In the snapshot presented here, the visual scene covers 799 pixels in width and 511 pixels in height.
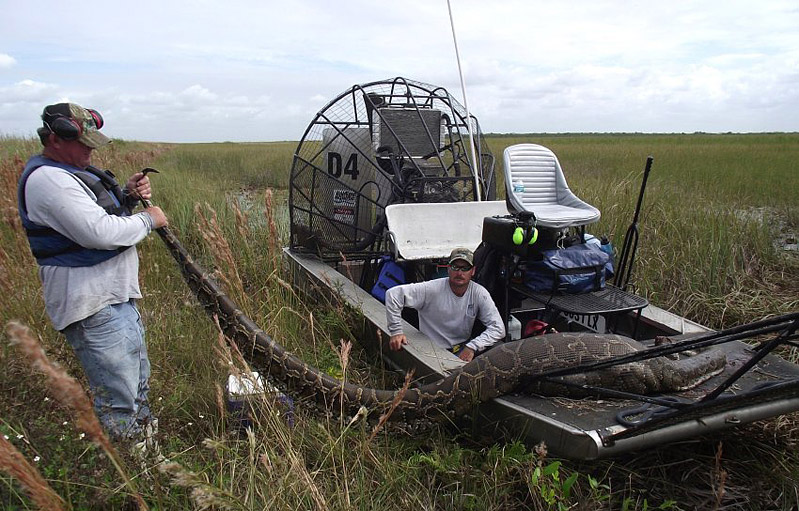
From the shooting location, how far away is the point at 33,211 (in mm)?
2826

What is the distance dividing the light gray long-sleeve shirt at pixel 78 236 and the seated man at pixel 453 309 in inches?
77.2

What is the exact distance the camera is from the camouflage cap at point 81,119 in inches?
114

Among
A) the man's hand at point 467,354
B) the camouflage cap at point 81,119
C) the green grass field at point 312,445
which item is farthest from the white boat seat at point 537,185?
the camouflage cap at point 81,119

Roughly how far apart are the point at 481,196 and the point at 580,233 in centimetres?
140

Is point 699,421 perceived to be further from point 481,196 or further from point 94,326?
point 481,196

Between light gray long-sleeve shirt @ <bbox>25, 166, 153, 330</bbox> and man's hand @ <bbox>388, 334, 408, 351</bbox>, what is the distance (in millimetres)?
1897

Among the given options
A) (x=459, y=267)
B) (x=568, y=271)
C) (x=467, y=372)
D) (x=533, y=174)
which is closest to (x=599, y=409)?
(x=467, y=372)

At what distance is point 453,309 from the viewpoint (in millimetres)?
4465

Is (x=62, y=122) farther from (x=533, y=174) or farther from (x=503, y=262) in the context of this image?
(x=533, y=174)

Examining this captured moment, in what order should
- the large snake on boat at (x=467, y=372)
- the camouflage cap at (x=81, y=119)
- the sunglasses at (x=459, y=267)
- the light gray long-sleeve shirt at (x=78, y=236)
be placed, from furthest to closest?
the sunglasses at (x=459, y=267)
the large snake on boat at (x=467, y=372)
the camouflage cap at (x=81, y=119)
the light gray long-sleeve shirt at (x=78, y=236)

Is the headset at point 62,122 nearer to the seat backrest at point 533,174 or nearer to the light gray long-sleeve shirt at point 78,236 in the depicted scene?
the light gray long-sleeve shirt at point 78,236

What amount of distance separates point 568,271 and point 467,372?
1306 mm

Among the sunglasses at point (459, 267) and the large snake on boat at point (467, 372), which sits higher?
the sunglasses at point (459, 267)

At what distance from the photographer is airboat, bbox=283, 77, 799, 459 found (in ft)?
9.24
